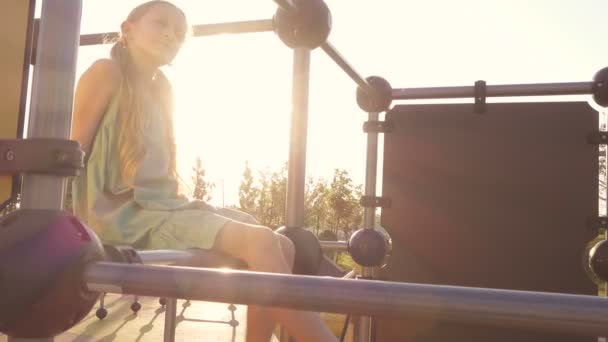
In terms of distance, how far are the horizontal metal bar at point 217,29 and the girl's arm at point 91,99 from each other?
0.29 meters

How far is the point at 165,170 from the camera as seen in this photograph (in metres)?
1.44

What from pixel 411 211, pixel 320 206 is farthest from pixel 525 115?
pixel 320 206

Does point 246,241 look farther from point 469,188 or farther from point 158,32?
point 469,188

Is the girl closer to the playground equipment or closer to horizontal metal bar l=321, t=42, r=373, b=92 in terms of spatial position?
the playground equipment

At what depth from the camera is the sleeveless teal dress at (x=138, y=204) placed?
1200 mm

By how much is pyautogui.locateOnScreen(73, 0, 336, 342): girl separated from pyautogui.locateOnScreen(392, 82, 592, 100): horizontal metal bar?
965 mm

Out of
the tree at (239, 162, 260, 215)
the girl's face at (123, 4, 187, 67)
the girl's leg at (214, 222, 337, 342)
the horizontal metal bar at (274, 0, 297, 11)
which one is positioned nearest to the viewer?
the horizontal metal bar at (274, 0, 297, 11)

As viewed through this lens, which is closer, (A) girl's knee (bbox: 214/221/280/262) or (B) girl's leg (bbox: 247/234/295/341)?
(A) girl's knee (bbox: 214/221/280/262)

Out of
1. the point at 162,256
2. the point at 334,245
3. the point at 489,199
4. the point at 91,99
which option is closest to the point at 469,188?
the point at 489,199

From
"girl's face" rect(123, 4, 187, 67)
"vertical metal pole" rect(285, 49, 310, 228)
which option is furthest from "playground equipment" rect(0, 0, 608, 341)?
"girl's face" rect(123, 4, 187, 67)

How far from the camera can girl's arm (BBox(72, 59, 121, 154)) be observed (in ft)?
4.27

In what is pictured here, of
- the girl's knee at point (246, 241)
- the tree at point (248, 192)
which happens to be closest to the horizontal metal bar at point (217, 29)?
the girl's knee at point (246, 241)

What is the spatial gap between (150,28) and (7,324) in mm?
1033

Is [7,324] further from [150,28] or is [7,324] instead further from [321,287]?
[150,28]
